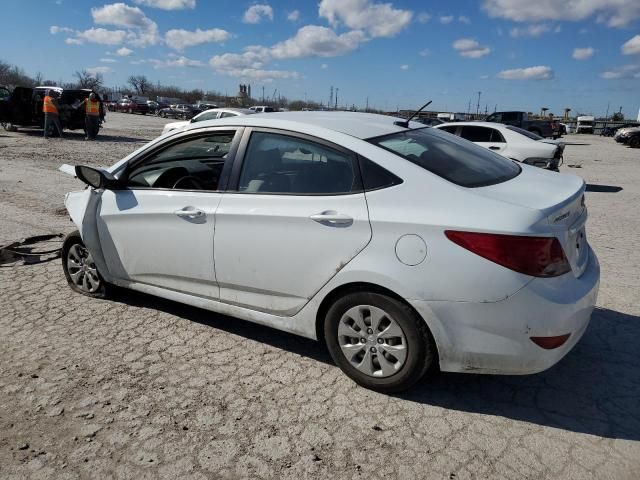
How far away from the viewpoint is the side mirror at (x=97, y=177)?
397 cm

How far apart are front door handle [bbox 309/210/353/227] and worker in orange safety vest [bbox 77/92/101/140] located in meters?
19.2

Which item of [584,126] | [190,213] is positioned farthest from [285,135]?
[584,126]

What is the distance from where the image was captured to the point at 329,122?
342cm

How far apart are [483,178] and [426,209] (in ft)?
1.94

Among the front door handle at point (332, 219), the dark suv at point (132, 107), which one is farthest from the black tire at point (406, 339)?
the dark suv at point (132, 107)

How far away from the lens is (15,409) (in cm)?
292

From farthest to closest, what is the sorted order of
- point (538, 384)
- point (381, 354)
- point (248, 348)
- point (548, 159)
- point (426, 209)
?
point (548, 159) → point (248, 348) → point (538, 384) → point (381, 354) → point (426, 209)

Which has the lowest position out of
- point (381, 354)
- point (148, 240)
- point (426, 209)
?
point (381, 354)

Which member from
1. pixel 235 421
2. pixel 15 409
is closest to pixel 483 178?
pixel 235 421

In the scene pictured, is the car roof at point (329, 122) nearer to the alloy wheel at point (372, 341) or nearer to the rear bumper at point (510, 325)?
the alloy wheel at point (372, 341)

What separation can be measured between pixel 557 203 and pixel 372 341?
1.29 metres

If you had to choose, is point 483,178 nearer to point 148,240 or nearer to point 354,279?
point 354,279

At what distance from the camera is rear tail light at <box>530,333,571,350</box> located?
264cm

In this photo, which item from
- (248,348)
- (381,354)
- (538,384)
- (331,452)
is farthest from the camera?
(248,348)
